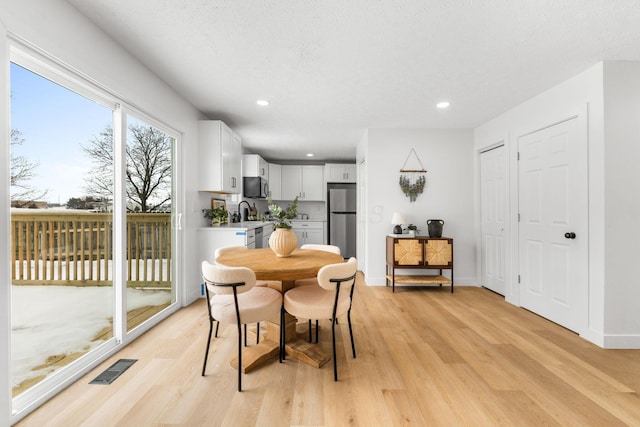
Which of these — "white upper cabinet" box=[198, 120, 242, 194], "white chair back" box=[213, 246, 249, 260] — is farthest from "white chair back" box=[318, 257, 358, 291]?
"white upper cabinet" box=[198, 120, 242, 194]

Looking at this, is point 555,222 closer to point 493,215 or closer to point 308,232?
point 493,215

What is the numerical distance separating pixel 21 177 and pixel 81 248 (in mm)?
628

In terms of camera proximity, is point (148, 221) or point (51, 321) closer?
point (51, 321)

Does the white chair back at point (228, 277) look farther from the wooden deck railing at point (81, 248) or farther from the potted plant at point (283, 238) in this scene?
the wooden deck railing at point (81, 248)

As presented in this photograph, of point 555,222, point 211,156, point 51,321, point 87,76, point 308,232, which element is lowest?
point 51,321

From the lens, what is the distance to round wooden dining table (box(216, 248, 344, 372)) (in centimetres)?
192

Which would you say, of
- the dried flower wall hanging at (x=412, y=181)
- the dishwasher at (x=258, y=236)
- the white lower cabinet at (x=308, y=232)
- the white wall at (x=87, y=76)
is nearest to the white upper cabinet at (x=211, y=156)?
the white wall at (x=87, y=76)

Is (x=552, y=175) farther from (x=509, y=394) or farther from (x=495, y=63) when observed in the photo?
(x=509, y=394)

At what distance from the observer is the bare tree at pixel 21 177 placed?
1.58 metres

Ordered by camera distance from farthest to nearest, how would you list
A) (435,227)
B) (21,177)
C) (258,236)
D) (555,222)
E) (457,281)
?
(258,236) < (457,281) < (435,227) < (555,222) < (21,177)

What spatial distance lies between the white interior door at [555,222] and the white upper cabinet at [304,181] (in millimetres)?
4179

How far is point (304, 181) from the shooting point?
6.82m

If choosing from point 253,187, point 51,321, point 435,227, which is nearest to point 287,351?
point 51,321

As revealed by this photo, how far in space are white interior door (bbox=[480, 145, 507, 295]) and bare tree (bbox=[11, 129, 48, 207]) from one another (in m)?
4.48
